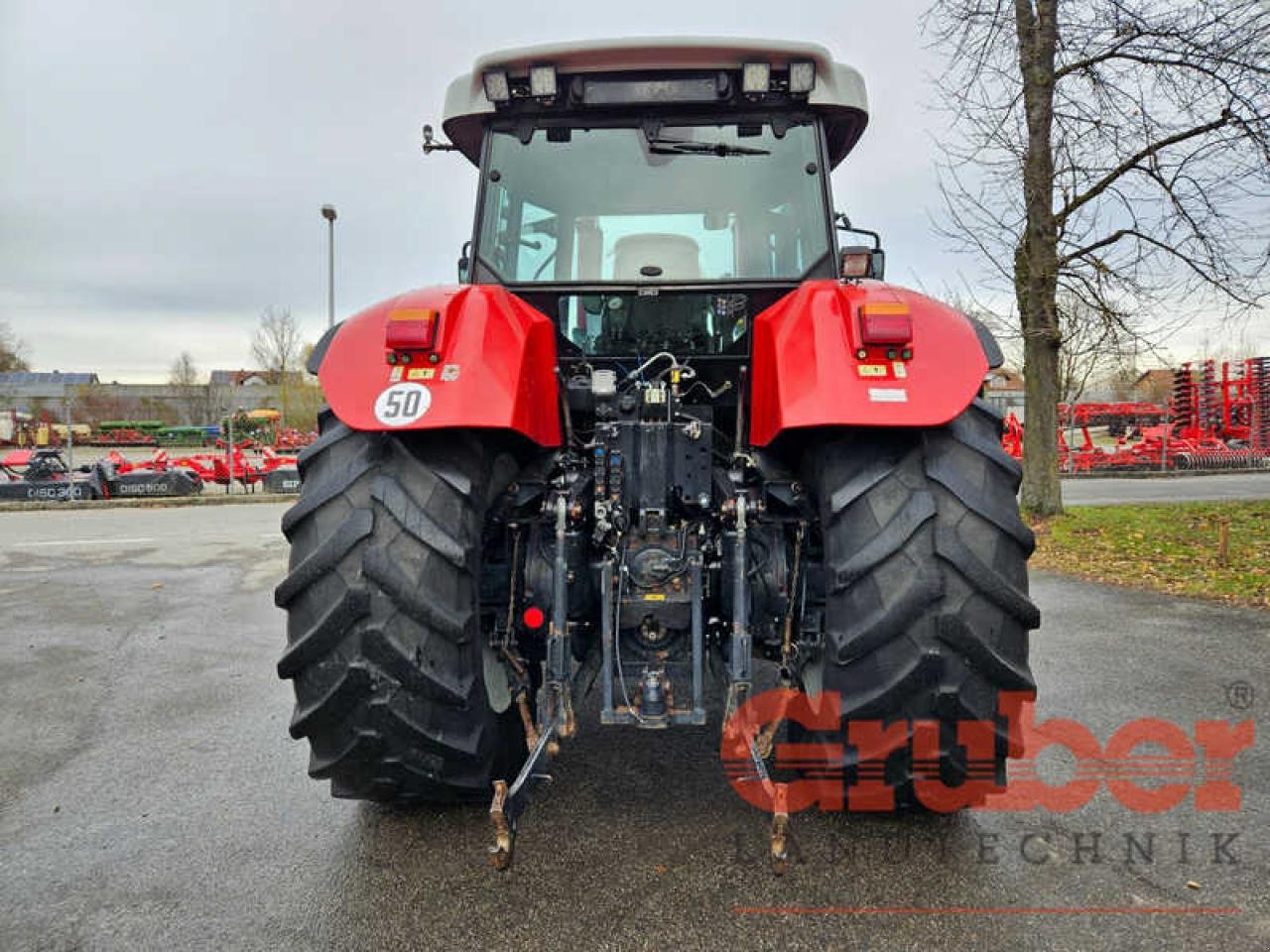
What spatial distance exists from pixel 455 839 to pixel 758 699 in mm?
1091

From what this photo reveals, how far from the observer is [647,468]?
2.79m

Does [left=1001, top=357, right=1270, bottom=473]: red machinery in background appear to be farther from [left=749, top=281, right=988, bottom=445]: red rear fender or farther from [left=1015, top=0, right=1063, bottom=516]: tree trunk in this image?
[left=749, top=281, right=988, bottom=445]: red rear fender

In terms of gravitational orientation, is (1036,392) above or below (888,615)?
above

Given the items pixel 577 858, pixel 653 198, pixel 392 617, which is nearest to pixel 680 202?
pixel 653 198

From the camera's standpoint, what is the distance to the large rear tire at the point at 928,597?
88.0 inches

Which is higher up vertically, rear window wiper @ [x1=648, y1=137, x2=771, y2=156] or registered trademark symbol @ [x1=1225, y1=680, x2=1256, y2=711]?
rear window wiper @ [x1=648, y1=137, x2=771, y2=156]

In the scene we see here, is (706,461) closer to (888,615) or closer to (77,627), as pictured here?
(888,615)

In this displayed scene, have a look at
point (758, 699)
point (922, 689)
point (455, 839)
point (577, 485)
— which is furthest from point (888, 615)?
point (455, 839)

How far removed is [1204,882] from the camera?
2457mm

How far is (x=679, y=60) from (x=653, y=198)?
1.63 ft

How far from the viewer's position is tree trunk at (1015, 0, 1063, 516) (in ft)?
31.3

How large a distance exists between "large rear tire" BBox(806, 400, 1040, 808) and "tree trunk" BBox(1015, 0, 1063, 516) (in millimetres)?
8737

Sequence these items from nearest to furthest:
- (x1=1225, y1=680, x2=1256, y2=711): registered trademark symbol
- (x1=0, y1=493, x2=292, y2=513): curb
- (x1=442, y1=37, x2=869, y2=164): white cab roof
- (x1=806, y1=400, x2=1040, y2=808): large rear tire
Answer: (x1=806, y1=400, x2=1040, y2=808): large rear tire < (x1=442, y1=37, x2=869, y2=164): white cab roof < (x1=1225, y1=680, x2=1256, y2=711): registered trademark symbol < (x1=0, y1=493, x2=292, y2=513): curb

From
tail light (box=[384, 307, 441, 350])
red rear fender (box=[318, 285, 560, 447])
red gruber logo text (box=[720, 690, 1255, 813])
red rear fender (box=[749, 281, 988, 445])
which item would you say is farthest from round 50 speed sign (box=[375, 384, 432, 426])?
red gruber logo text (box=[720, 690, 1255, 813])
